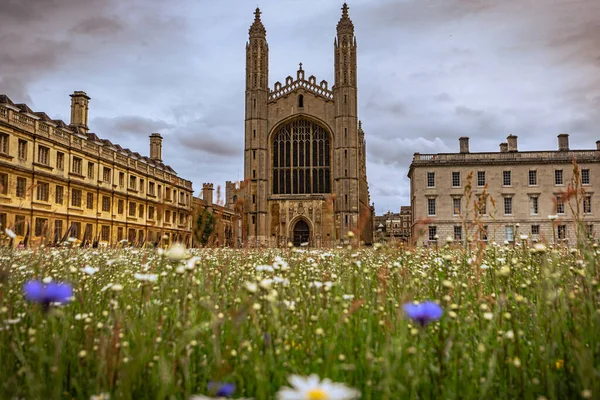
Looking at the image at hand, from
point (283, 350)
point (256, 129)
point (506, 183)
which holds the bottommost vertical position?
point (283, 350)

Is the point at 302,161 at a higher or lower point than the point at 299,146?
lower

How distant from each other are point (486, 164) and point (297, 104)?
832 inches

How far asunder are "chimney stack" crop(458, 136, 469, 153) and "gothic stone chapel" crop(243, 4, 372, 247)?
11498 millimetres

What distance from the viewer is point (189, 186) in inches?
2297

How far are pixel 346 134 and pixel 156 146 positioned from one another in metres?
23.2

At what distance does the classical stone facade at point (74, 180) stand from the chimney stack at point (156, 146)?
13.6 ft

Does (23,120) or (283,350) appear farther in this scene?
(23,120)

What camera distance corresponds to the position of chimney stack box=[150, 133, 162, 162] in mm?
56594

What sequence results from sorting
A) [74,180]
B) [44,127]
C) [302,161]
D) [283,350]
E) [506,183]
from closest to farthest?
[283,350] → [44,127] → [74,180] → [506,183] → [302,161]

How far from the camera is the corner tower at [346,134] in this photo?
162ft

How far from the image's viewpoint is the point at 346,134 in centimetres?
5016


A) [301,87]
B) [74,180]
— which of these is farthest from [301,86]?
[74,180]

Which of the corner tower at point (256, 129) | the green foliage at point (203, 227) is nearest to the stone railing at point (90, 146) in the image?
the green foliage at point (203, 227)

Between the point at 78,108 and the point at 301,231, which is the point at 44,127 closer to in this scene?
the point at 78,108
